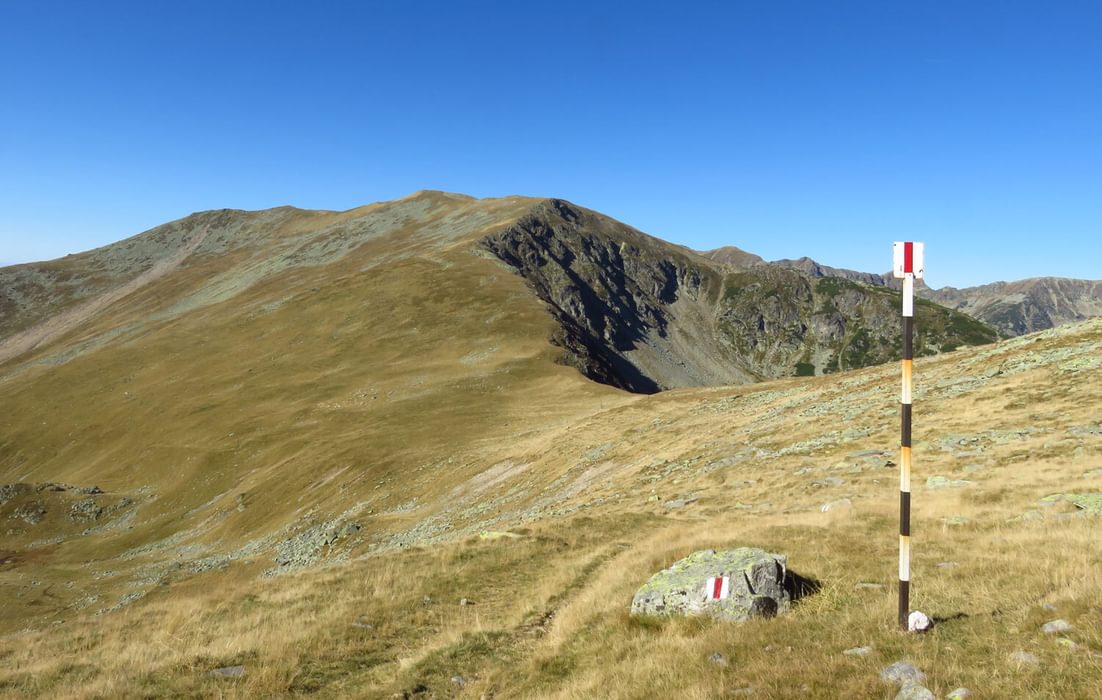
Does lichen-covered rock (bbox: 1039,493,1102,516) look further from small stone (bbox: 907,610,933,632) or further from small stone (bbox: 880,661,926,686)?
small stone (bbox: 880,661,926,686)

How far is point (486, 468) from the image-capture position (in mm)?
46844

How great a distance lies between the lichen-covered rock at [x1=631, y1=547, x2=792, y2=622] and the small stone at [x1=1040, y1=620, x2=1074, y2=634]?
12.4ft

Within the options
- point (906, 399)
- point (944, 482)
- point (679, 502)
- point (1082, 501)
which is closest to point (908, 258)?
point (906, 399)

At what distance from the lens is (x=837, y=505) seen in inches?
800

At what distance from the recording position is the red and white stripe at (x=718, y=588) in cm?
1085

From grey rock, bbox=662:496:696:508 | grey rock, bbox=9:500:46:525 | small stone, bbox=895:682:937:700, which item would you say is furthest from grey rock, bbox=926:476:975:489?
grey rock, bbox=9:500:46:525

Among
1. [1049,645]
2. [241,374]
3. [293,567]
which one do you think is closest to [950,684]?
[1049,645]

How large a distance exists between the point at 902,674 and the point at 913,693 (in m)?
0.58

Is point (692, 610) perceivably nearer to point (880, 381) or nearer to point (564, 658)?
point (564, 658)

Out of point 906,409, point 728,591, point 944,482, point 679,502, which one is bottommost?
point 679,502

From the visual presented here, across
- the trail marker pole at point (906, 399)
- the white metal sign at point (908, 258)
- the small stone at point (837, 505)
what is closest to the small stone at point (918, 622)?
the trail marker pole at point (906, 399)

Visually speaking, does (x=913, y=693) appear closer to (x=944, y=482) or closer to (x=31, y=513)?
(x=944, y=482)

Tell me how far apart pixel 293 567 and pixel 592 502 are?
62.2ft

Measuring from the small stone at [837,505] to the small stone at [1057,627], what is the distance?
11491 millimetres
